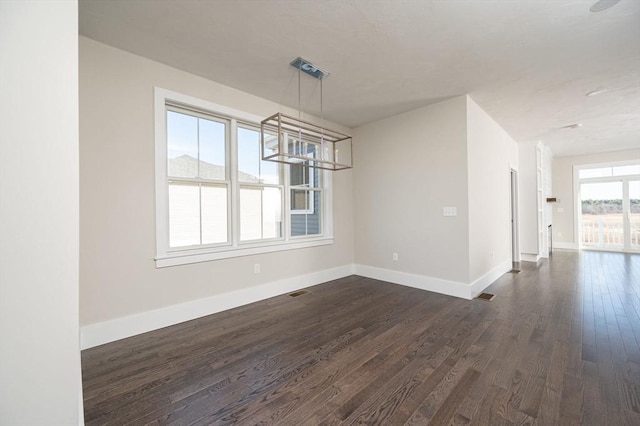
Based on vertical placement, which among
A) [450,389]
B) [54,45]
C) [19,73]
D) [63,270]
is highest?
[54,45]

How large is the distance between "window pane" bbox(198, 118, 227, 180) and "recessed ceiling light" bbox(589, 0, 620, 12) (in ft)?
12.0

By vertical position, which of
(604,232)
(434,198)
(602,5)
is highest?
(602,5)

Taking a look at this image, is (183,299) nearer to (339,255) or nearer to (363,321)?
(363,321)

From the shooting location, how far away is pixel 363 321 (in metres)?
2.90

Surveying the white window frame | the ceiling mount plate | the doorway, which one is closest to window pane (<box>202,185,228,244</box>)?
the white window frame

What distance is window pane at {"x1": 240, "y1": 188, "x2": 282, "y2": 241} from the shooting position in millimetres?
3598

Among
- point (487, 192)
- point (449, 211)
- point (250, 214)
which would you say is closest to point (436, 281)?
point (449, 211)

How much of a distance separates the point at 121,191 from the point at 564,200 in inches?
423

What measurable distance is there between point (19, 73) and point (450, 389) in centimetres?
268

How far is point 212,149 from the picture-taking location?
10.9ft

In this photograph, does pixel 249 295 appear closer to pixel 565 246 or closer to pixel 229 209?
pixel 229 209

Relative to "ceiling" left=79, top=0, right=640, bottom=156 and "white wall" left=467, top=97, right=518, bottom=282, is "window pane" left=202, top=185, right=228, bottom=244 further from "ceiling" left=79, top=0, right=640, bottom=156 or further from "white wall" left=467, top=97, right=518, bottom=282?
"white wall" left=467, top=97, right=518, bottom=282

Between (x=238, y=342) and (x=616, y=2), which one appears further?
(x=238, y=342)

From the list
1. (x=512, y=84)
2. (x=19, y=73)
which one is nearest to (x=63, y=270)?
(x=19, y=73)
